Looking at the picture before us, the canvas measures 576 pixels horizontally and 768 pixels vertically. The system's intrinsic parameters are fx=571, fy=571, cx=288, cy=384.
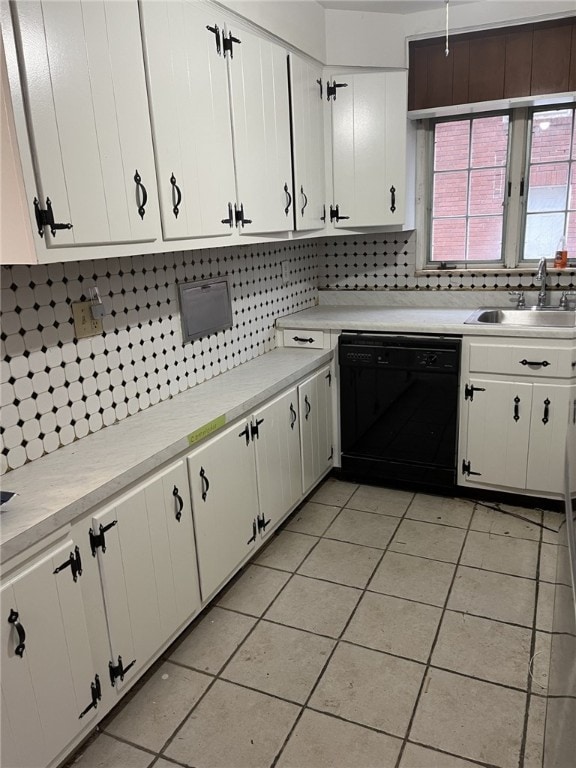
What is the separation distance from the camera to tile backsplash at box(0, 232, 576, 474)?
70.2 inches

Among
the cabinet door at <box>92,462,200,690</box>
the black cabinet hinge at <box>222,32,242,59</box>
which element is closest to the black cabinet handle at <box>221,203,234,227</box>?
the black cabinet hinge at <box>222,32,242,59</box>

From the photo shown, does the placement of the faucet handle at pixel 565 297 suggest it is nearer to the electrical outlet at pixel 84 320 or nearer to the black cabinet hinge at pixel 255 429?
the black cabinet hinge at pixel 255 429

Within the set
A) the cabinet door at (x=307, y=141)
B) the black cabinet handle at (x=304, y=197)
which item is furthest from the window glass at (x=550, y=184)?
the black cabinet handle at (x=304, y=197)

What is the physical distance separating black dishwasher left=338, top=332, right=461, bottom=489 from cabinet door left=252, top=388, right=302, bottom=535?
51 cm

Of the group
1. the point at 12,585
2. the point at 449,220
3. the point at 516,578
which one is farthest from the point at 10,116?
the point at 449,220

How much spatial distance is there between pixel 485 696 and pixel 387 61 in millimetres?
3048

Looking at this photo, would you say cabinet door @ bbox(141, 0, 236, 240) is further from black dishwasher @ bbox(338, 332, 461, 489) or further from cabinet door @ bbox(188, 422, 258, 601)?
black dishwasher @ bbox(338, 332, 461, 489)

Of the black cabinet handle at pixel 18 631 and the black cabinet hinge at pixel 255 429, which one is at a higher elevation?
the black cabinet hinge at pixel 255 429

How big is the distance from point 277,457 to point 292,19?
2089mm

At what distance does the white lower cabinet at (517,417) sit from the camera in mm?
2816

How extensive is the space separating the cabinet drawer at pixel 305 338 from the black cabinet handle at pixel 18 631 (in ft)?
7.34

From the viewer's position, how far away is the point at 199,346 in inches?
105

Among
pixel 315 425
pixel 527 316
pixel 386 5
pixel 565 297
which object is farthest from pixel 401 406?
pixel 386 5

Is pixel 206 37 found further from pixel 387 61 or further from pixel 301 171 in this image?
pixel 387 61
